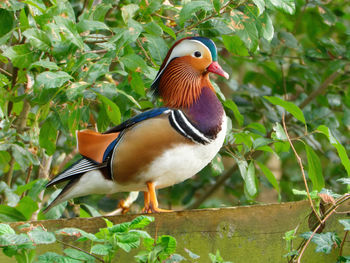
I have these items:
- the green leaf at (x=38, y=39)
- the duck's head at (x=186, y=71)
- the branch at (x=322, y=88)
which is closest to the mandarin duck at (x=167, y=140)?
the duck's head at (x=186, y=71)

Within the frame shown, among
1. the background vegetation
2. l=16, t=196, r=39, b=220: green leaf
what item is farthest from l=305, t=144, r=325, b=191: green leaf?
l=16, t=196, r=39, b=220: green leaf

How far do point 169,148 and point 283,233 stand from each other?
0.50 meters

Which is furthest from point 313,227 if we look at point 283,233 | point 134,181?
point 134,181

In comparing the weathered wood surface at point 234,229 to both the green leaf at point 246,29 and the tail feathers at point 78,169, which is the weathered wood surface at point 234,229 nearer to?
the tail feathers at point 78,169

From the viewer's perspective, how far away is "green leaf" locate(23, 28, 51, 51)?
206cm

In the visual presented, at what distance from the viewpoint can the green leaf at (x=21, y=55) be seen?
84.4 inches

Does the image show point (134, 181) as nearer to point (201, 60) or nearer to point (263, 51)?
point (201, 60)

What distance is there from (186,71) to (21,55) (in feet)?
1.99

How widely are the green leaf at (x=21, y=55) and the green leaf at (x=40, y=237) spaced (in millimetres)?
926

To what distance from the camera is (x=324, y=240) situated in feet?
5.26

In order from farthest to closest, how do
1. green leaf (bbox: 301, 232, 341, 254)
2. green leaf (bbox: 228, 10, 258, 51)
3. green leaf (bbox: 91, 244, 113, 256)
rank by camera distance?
green leaf (bbox: 228, 10, 258, 51) → green leaf (bbox: 301, 232, 341, 254) → green leaf (bbox: 91, 244, 113, 256)

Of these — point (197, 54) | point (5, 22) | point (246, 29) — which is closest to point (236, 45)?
point (246, 29)

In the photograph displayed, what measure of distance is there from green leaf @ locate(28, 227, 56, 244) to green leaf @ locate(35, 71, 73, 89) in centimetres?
67

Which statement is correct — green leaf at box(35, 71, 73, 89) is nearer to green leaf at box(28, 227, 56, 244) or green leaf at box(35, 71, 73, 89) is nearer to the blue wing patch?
the blue wing patch
